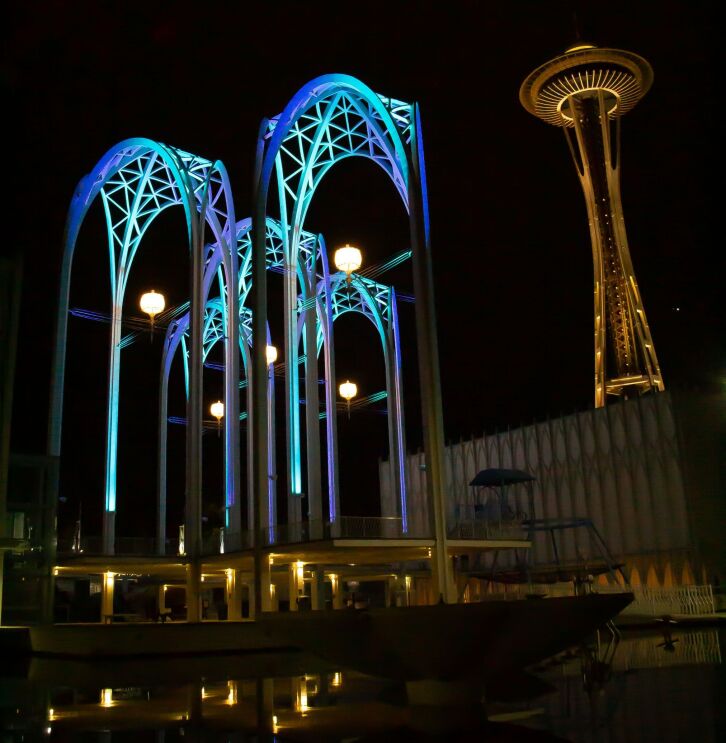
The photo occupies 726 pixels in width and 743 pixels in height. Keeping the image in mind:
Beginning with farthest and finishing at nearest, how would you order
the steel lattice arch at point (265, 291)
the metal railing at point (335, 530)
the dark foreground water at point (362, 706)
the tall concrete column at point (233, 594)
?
the tall concrete column at point (233, 594)
the steel lattice arch at point (265, 291)
the metal railing at point (335, 530)
the dark foreground water at point (362, 706)

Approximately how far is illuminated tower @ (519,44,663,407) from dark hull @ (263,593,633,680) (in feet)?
131

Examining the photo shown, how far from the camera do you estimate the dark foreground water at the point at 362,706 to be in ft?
27.7

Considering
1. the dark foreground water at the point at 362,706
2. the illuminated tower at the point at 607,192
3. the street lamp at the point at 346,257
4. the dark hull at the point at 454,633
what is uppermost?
the illuminated tower at the point at 607,192

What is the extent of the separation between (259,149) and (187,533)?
1233 cm

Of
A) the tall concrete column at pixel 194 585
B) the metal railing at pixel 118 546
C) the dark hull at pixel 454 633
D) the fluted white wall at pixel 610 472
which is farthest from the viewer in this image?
the fluted white wall at pixel 610 472

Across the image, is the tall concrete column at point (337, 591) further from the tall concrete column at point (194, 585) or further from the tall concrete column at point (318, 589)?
the tall concrete column at point (194, 585)

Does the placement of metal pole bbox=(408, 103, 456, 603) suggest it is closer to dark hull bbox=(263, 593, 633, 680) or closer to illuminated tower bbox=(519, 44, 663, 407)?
dark hull bbox=(263, 593, 633, 680)

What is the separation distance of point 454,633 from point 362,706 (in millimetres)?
2241

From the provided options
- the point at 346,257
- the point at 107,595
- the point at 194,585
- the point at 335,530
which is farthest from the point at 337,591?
the point at 346,257

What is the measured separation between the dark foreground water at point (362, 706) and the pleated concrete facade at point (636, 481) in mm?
21435

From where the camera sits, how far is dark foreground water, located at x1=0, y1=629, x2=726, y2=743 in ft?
27.7

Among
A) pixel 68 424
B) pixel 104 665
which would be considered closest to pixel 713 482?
pixel 104 665

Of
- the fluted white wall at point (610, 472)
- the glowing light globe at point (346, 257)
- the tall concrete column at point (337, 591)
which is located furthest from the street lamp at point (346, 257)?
the fluted white wall at point (610, 472)

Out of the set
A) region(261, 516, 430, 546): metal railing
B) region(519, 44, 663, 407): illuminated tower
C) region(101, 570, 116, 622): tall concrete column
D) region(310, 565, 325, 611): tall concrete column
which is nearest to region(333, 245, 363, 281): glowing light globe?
region(261, 516, 430, 546): metal railing
